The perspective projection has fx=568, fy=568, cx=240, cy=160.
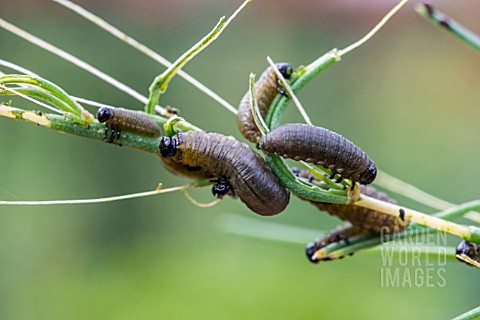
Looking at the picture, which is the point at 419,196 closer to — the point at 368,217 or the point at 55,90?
the point at 368,217

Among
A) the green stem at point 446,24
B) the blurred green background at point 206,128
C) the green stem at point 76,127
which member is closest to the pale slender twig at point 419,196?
the green stem at point 446,24

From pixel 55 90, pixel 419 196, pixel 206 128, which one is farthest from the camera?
pixel 206 128

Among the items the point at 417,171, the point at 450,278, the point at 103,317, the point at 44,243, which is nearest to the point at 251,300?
the point at 103,317

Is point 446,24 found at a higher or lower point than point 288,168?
higher

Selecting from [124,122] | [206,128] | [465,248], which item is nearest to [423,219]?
[465,248]

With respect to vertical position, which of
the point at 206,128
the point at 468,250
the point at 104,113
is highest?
the point at 206,128

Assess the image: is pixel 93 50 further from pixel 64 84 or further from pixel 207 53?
pixel 207 53

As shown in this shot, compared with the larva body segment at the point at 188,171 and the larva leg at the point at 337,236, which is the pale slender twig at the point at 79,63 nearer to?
the larva body segment at the point at 188,171
